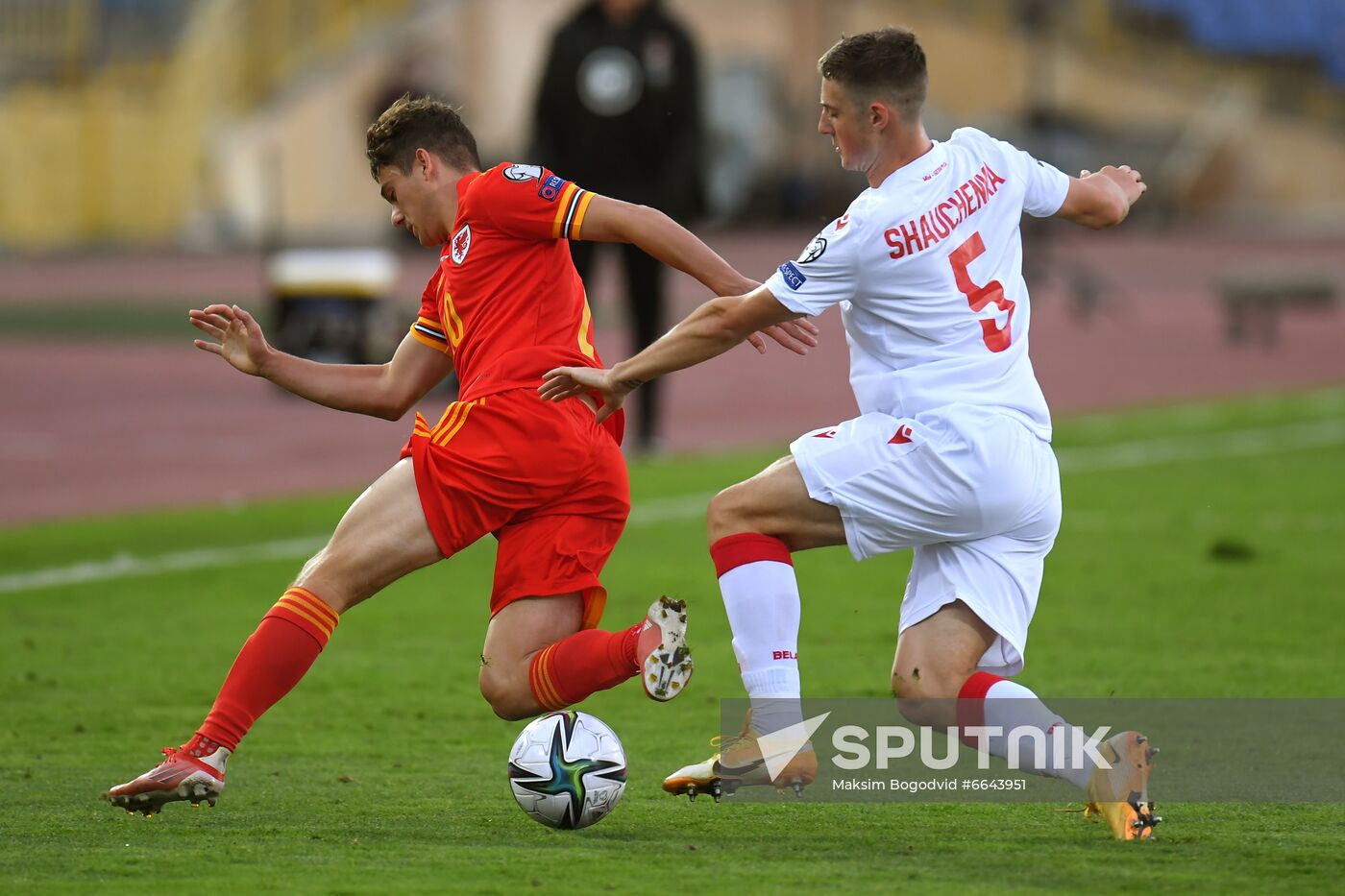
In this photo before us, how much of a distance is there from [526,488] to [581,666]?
0.49 m

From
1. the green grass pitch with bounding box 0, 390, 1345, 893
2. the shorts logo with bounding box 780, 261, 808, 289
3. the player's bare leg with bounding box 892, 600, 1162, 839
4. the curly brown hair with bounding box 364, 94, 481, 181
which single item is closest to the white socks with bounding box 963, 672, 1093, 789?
the player's bare leg with bounding box 892, 600, 1162, 839

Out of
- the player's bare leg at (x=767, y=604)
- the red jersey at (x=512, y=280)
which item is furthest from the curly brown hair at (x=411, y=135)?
the player's bare leg at (x=767, y=604)

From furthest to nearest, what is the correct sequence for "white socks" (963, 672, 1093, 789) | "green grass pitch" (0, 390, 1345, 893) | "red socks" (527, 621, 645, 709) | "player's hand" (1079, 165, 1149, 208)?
"player's hand" (1079, 165, 1149, 208), "red socks" (527, 621, 645, 709), "white socks" (963, 672, 1093, 789), "green grass pitch" (0, 390, 1345, 893)

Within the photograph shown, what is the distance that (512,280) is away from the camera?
218 inches

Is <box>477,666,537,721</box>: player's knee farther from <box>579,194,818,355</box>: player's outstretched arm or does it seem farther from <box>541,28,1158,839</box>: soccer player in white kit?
<box>579,194,818,355</box>: player's outstretched arm

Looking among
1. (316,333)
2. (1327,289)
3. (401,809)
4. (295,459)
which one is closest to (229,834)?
(401,809)

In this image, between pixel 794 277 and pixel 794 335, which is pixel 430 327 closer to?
pixel 794 335

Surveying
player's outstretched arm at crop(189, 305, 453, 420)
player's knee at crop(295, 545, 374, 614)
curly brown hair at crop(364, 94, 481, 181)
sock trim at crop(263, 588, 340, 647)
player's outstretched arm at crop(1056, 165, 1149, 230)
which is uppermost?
curly brown hair at crop(364, 94, 481, 181)

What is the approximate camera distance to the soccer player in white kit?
16.4ft

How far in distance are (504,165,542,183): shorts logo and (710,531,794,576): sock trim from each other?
3.58ft

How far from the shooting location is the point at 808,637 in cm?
812

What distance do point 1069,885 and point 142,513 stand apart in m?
8.55

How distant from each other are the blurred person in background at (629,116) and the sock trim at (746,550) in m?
8.19

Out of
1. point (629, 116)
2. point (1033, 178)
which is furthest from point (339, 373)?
point (629, 116)
